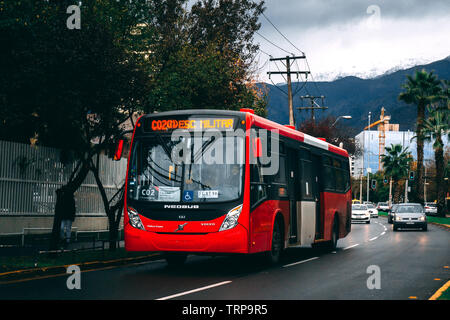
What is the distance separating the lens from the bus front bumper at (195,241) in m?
13.1

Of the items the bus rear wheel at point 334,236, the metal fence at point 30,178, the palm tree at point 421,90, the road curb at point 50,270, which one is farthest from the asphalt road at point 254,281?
the palm tree at point 421,90

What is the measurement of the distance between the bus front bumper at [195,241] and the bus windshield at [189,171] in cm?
70

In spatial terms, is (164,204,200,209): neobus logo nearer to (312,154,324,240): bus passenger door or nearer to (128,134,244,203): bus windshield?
(128,134,244,203): bus windshield

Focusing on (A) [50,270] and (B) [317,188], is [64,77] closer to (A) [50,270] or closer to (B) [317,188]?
(A) [50,270]

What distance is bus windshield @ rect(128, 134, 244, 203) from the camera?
13344 millimetres

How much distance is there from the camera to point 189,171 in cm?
1348

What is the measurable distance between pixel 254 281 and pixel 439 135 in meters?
47.6

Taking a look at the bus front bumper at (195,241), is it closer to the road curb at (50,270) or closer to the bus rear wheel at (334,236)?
the road curb at (50,270)

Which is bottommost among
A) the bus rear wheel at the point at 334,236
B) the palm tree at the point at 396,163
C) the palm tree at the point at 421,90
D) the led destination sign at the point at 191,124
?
the bus rear wheel at the point at 334,236

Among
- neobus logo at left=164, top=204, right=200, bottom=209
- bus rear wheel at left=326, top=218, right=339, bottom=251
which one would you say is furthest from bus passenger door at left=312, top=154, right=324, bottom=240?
neobus logo at left=164, top=204, right=200, bottom=209

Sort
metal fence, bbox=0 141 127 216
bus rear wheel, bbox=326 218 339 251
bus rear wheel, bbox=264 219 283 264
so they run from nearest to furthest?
bus rear wheel, bbox=264 219 283 264 → metal fence, bbox=0 141 127 216 → bus rear wheel, bbox=326 218 339 251

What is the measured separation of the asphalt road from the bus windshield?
170 centimetres

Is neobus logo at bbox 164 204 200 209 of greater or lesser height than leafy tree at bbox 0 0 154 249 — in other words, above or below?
below
